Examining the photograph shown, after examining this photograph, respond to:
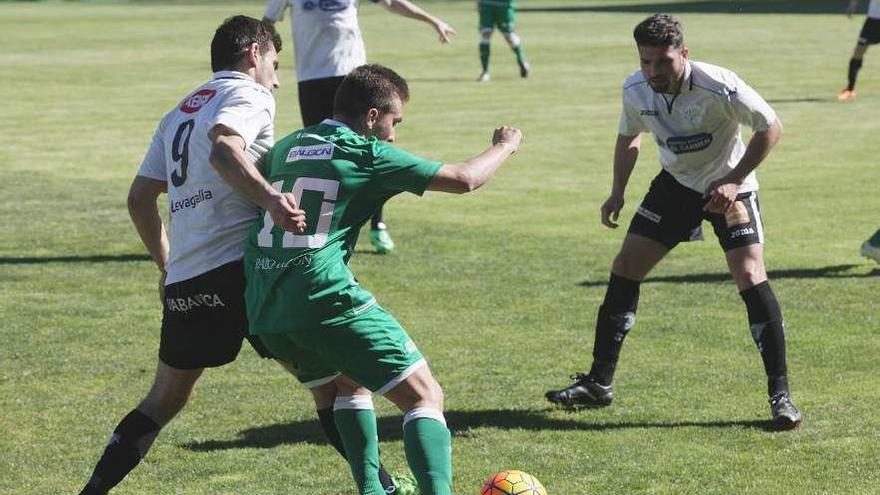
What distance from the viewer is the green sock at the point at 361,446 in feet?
20.4

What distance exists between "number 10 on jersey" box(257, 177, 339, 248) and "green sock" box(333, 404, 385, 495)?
78cm

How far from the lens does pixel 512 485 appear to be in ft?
20.8

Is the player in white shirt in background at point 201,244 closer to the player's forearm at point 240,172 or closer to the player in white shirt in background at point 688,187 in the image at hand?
the player's forearm at point 240,172

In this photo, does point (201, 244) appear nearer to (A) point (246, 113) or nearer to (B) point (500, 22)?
(A) point (246, 113)

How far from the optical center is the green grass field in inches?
287

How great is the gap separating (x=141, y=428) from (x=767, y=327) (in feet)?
10.8

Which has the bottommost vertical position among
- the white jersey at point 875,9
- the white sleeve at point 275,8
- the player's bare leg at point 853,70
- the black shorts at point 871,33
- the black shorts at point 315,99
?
the player's bare leg at point 853,70

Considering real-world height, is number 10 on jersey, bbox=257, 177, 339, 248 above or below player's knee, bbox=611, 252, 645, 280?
above

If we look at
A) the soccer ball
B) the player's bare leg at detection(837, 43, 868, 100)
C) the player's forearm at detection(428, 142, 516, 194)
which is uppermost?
the player's forearm at detection(428, 142, 516, 194)

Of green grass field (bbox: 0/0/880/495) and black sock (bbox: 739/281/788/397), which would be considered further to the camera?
black sock (bbox: 739/281/788/397)

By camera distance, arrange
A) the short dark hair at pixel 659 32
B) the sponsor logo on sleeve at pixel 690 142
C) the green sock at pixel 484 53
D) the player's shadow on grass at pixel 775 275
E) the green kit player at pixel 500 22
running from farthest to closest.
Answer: the green kit player at pixel 500 22, the green sock at pixel 484 53, the player's shadow on grass at pixel 775 275, the sponsor logo on sleeve at pixel 690 142, the short dark hair at pixel 659 32

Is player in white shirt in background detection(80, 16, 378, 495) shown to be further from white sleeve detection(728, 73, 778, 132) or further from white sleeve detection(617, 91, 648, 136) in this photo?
white sleeve detection(728, 73, 778, 132)

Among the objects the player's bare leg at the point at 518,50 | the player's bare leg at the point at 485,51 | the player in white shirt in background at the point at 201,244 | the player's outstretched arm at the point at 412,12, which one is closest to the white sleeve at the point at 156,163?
the player in white shirt in background at the point at 201,244

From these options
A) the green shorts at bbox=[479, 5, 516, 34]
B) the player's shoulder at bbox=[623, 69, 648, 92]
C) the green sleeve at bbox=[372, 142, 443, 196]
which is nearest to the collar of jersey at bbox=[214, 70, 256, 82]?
the green sleeve at bbox=[372, 142, 443, 196]
